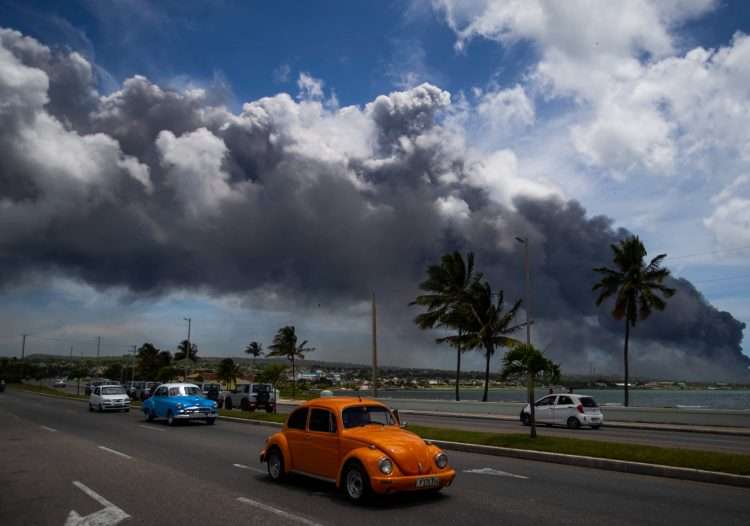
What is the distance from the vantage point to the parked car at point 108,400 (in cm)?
3709

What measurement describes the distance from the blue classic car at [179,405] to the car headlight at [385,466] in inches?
765

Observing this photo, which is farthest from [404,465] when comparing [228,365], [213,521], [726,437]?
[228,365]

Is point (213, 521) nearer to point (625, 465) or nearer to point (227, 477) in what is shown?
point (227, 477)

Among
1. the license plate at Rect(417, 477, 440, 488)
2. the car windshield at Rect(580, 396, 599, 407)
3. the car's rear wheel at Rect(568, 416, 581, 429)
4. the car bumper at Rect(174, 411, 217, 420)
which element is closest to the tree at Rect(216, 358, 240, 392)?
the car bumper at Rect(174, 411, 217, 420)

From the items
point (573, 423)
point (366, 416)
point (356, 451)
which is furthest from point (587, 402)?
point (356, 451)

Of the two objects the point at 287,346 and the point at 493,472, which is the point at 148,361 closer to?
the point at 287,346

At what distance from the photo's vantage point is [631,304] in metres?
46.1

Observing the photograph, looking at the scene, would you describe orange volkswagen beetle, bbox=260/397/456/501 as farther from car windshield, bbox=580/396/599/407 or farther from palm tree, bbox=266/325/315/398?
palm tree, bbox=266/325/315/398

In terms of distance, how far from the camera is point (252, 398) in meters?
40.9

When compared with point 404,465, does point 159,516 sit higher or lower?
lower

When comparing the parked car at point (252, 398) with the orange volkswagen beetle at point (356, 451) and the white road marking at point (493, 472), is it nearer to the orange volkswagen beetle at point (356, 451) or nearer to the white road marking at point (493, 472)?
the white road marking at point (493, 472)

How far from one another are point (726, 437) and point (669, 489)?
15429mm

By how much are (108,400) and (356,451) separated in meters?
32.6

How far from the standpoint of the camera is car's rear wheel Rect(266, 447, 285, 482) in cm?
1139
